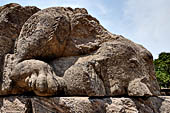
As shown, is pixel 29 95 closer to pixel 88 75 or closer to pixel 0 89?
pixel 0 89

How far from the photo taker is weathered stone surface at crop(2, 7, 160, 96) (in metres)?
1.40

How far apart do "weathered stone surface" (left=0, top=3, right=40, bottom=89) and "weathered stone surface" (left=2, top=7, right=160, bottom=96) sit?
9cm

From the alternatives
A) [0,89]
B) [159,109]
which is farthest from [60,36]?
[159,109]

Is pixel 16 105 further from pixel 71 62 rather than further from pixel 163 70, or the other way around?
pixel 163 70

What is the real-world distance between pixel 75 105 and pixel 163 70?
11.7 m

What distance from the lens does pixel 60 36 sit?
5.40 feet

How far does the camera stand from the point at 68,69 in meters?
1.53

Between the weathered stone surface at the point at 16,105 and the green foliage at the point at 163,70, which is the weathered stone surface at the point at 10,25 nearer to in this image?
the weathered stone surface at the point at 16,105

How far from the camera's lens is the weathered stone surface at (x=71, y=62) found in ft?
4.60

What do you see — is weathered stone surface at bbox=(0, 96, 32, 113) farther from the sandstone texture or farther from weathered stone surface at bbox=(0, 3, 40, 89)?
weathered stone surface at bbox=(0, 3, 40, 89)

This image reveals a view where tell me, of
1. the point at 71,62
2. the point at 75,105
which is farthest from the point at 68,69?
the point at 75,105

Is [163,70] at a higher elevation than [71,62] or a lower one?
higher

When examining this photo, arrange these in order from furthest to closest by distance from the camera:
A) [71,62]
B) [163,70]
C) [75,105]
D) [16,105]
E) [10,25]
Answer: [163,70]
[10,25]
[71,62]
[16,105]
[75,105]

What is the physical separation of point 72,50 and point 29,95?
620mm
